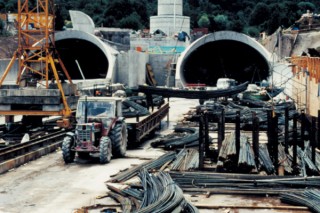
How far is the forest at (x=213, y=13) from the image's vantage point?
363 feet

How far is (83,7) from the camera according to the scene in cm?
12988

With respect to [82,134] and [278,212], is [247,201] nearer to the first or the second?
[278,212]

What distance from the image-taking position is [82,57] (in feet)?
218

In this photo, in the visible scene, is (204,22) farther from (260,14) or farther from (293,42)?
(293,42)

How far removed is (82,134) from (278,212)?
8035mm

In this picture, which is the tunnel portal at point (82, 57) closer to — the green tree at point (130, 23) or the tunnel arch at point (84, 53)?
the tunnel arch at point (84, 53)

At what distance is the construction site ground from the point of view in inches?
525

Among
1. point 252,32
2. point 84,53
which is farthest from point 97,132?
point 252,32

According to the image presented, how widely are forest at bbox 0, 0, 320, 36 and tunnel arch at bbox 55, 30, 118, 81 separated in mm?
38960

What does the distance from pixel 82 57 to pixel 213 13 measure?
71.9 metres

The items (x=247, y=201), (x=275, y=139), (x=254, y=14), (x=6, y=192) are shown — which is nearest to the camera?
(x=247, y=201)

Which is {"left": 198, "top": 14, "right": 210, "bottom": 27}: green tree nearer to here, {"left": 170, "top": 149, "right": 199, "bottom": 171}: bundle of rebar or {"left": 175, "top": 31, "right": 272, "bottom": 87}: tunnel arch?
{"left": 175, "top": 31, "right": 272, "bottom": 87}: tunnel arch

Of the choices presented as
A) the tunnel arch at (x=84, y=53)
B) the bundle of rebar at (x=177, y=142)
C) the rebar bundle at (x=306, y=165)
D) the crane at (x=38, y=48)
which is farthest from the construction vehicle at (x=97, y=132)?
the tunnel arch at (x=84, y=53)

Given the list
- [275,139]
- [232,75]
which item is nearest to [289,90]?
[232,75]
